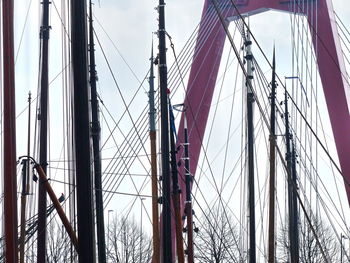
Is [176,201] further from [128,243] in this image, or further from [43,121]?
[128,243]

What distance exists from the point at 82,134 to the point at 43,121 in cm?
532

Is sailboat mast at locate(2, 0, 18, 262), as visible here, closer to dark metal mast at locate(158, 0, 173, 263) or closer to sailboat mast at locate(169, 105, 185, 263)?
dark metal mast at locate(158, 0, 173, 263)

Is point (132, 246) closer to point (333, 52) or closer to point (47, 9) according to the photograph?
point (333, 52)

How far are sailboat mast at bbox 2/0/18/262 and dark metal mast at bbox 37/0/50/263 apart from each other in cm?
326

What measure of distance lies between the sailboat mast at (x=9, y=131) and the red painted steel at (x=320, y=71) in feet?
43.3

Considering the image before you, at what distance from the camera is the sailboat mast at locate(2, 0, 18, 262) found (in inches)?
314

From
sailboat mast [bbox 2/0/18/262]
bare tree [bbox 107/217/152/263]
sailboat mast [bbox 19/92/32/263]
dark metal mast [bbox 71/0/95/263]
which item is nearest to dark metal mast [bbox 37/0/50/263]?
sailboat mast [bbox 19/92/32/263]

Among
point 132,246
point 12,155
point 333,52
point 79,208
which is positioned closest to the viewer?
point 79,208

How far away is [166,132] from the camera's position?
1269cm

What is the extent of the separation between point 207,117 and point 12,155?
14405 mm

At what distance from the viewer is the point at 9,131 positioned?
8234 millimetres

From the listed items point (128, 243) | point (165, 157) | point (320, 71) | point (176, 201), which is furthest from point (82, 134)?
point (128, 243)

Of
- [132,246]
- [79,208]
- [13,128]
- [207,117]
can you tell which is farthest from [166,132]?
[132,246]

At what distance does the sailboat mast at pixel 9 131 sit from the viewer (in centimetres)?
796
